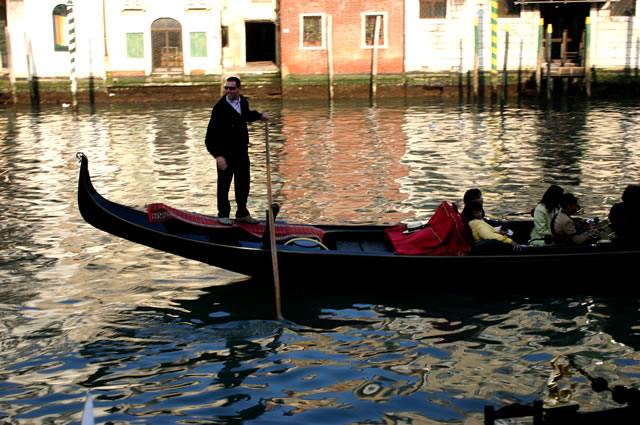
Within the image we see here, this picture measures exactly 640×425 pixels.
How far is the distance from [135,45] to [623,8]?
42.2 ft

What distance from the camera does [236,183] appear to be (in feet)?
23.3

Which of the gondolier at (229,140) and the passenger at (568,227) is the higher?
the gondolier at (229,140)

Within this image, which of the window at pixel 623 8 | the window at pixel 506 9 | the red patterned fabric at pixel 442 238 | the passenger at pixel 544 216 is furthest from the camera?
the window at pixel 506 9

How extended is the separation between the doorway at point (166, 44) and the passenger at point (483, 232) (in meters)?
17.4

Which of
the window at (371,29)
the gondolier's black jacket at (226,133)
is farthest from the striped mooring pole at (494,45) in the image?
the gondolier's black jacket at (226,133)

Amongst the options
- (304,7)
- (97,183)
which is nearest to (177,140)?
(97,183)

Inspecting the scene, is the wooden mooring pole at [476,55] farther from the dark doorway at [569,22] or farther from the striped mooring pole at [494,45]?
the dark doorway at [569,22]

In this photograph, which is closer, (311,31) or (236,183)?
(236,183)

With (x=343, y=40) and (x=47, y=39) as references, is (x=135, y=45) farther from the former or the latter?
(x=343, y=40)

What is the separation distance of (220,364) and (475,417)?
1620mm

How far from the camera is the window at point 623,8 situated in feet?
73.6

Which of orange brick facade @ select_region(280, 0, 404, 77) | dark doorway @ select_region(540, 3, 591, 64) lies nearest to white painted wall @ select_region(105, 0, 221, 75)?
orange brick facade @ select_region(280, 0, 404, 77)

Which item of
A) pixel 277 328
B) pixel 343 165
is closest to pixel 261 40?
pixel 343 165

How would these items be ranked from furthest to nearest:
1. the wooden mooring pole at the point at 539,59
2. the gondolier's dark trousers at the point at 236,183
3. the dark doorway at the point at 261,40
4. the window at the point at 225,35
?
the dark doorway at the point at 261,40, the window at the point at 225,35, the wooden mooring pole at the point at 539,59, the gondolier's dark trousers at the point at 236,183
